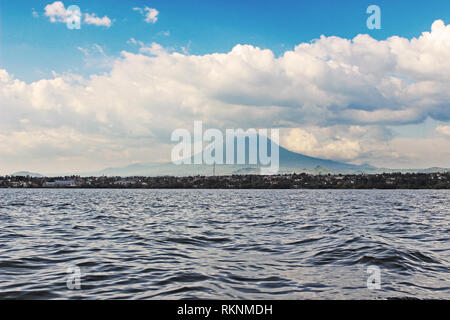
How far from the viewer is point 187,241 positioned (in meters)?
22.5

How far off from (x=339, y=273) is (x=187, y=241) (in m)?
10.4
